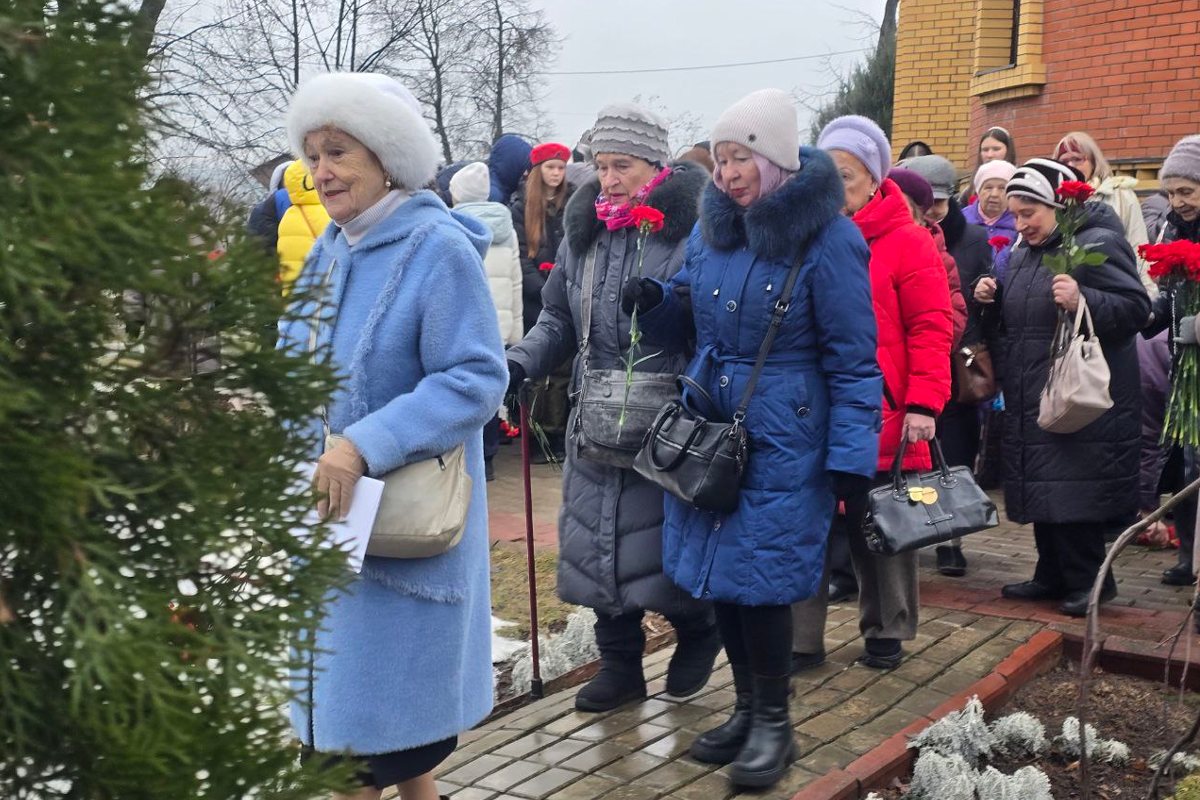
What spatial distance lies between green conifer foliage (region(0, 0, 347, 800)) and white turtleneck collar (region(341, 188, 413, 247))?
158 centimetres

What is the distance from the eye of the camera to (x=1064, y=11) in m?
11.9

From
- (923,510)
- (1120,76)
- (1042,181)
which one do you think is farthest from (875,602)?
(1120,76)

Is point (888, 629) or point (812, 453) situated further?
point (888, 629)

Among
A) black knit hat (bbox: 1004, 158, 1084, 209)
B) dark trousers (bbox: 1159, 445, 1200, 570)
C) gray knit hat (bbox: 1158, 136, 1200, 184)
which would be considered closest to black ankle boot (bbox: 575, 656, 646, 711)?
black knit hat (bbox: 1004, 158, 1084, 209)

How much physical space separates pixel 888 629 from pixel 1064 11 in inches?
350

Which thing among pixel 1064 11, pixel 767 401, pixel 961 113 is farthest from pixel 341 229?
pixel 961 113

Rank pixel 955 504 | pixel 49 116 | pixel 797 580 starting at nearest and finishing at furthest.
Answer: pixel 49 116 < pixel 797 580 < pixel 955 504

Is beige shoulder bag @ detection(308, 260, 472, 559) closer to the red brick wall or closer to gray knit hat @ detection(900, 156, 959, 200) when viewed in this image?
gray knit hat @ detection(900, 156, 959, 200)

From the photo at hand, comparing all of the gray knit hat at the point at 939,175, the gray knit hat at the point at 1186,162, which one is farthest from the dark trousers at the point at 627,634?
the gray knit hat at the point at 939,175

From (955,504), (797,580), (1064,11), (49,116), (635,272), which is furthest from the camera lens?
(1064,11)

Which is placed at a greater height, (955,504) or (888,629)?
(955,504)

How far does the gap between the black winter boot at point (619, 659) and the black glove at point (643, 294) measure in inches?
44.5

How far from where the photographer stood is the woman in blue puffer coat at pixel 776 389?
12.6ft

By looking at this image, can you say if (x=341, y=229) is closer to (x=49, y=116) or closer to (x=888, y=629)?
(x=49, y=116)
